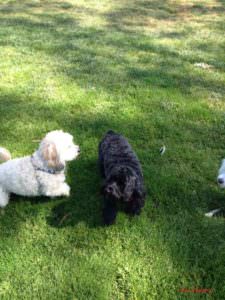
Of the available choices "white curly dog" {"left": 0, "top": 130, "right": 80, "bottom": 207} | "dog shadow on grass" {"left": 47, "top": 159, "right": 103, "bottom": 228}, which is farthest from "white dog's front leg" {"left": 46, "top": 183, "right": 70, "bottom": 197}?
"dog shadow on grass" {"left": 47, "top": 159, "right": 103, "bottom": 228}

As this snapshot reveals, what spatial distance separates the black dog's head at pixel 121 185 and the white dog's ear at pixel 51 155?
62cm

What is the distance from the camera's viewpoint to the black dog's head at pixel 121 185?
160 inches

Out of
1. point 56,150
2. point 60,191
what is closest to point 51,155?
point 56,150

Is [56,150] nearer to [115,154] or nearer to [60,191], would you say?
[60,191]

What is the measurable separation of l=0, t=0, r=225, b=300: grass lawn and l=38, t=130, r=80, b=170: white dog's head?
1.95 ft

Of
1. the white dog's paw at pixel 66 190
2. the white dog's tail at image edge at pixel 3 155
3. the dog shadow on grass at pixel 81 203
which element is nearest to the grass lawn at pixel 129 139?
the dog shadow on grass at pixel 81 203

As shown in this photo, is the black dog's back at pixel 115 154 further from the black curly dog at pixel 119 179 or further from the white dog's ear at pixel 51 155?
the white dog's ear at pixel 51 155

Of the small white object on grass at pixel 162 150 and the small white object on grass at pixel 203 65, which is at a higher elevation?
the small white object on grass at pixel 203 65

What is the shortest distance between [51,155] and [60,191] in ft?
1.84

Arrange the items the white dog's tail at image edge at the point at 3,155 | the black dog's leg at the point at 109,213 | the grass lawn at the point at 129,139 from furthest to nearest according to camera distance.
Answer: the white dog's tail at image edge at the point at 3,155
the black dog's leg at the point at 109,213
the grass lawn at the point at 129,139

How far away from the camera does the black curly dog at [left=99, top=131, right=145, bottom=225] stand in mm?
4105

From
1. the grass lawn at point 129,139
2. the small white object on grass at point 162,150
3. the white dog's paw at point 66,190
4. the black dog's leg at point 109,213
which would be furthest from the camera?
the small white object on grass at point 162,150

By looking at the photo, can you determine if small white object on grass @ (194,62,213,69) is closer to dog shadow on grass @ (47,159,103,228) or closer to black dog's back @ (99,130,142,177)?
black dog's back @ (99,130,142,177)

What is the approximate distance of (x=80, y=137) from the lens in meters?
6.02
